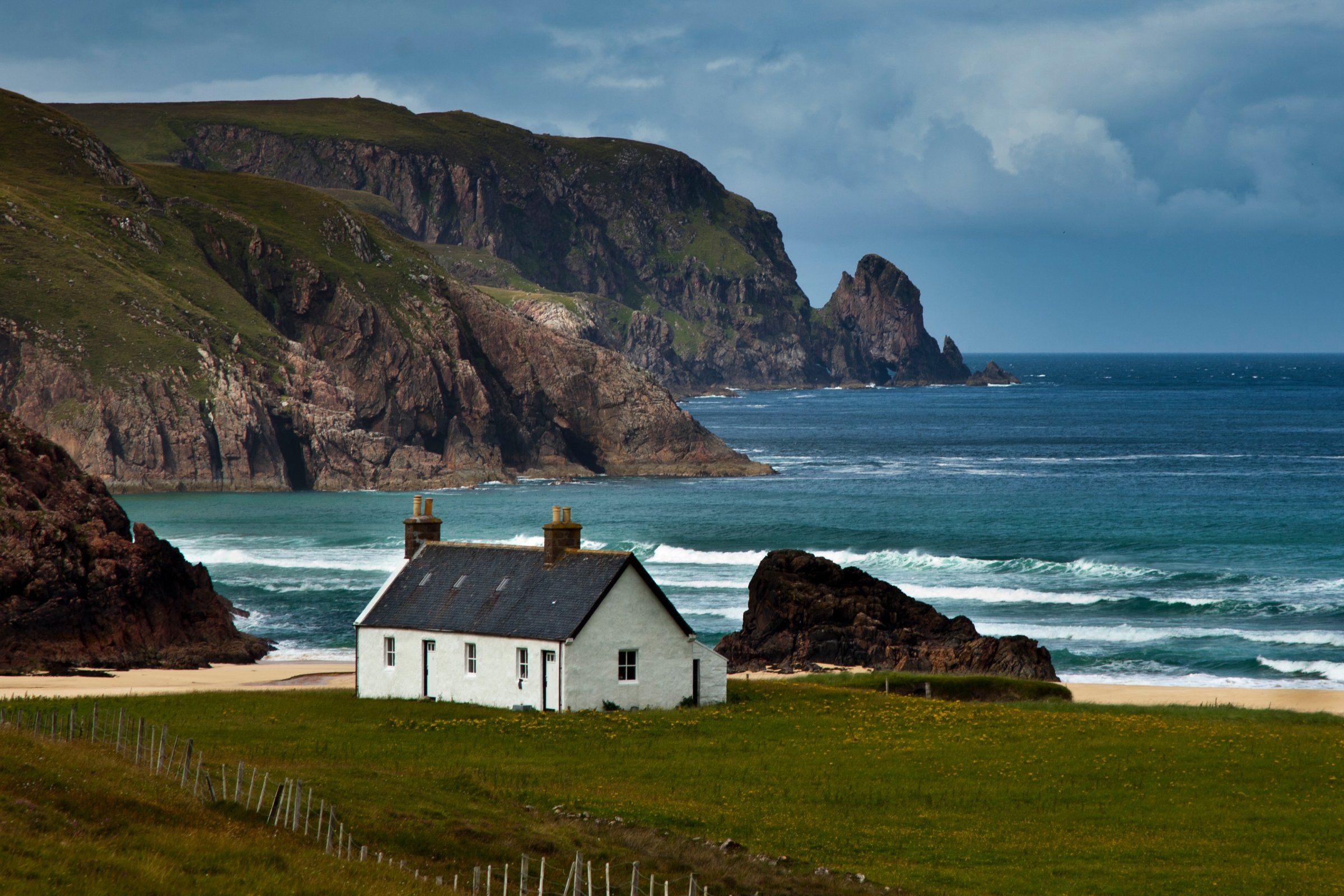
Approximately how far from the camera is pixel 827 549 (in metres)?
83.0

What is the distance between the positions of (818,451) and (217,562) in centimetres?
9217

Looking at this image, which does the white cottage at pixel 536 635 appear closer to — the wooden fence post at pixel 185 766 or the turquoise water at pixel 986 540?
the wooden fence post at pixel 185 766

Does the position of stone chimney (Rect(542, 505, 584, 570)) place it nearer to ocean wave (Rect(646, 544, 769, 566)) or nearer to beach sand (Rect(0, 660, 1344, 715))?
beach sand (Rect(0, 660, 1344, 715))

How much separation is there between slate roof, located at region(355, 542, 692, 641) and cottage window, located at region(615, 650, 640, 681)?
1546 millimetres

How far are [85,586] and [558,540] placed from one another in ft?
82.1

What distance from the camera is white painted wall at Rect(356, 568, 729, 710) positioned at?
3553cm

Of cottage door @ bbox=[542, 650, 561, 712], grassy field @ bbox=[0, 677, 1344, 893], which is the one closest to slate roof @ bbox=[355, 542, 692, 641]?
cottage door @ bbox=[542, 650, 561, 712]

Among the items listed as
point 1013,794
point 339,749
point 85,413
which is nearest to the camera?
point 1013,794

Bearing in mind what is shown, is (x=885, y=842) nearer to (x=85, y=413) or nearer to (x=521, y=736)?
(x=521, y=736)

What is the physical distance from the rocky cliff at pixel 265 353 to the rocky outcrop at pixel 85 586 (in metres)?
60.0

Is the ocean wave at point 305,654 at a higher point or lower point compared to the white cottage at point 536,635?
lower

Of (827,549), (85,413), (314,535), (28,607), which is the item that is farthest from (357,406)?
(28,607)

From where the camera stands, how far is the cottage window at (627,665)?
119 ft

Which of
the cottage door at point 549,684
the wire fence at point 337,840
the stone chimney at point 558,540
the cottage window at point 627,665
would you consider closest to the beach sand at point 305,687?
the stone chimney at point 558,540
